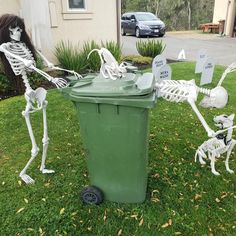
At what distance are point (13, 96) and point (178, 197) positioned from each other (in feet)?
14.3

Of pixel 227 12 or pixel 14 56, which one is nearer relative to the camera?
pixel 14 56

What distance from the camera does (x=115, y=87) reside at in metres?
2.24

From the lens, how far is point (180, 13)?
2828 cm

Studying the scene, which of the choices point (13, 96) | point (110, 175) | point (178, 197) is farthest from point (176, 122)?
point (13, 96)

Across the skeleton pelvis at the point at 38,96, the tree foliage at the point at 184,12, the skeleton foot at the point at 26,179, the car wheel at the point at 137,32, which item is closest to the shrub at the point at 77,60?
the skeleton pelvis at the point at 38,96

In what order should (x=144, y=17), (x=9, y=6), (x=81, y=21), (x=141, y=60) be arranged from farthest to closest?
(x=144, y=17), (x=141, y=60), (x=81, y=21), (x=9, y=6)

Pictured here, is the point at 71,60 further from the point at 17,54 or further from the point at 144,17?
the point at 144,17

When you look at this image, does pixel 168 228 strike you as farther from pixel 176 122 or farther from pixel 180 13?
pixel 180 13

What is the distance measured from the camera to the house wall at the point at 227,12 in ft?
59.1

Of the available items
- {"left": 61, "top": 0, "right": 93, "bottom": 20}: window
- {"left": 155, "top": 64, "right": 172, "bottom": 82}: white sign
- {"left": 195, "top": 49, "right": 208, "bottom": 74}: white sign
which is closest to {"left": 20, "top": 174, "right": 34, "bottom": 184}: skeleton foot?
{"left": 155, "top": 64, "right": 172, "bottom": 82}: white sign

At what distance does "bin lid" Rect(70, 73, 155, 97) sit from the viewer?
2.15 meters

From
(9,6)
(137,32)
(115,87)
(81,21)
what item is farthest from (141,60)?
(137,32)

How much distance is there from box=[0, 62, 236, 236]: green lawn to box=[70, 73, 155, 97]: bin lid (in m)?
1.23

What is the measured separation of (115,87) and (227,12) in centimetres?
1882
